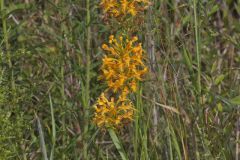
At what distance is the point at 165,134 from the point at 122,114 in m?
0.60

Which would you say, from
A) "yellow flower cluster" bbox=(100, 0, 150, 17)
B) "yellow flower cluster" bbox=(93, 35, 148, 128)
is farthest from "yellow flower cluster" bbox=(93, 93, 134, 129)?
"yellow flower cluster" bbox=(100, 0, 150, 17)

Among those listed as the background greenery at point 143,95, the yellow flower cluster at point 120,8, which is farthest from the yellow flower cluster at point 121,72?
the background greenery at point 143,95

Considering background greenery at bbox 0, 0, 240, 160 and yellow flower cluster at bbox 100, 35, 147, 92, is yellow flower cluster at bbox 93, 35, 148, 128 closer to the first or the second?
yellow flower cluster at bbox 100, 35, 147, 92

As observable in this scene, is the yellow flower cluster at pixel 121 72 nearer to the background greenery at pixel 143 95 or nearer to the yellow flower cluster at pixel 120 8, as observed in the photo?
the yellow flower cluster at pixel 120 8

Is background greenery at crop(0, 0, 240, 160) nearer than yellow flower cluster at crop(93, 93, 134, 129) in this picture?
No

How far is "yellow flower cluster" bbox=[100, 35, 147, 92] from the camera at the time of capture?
2.60m

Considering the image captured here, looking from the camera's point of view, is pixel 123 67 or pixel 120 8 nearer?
pixel 123 67

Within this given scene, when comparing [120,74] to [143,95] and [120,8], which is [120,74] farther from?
[143,95]

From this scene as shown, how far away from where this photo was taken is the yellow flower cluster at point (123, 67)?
260 cm

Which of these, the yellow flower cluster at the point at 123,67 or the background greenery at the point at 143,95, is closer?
the yellow flower cluster at the point at 123,67

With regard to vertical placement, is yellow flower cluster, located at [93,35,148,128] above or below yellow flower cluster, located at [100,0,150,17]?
below

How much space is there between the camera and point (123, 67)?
8.57ft

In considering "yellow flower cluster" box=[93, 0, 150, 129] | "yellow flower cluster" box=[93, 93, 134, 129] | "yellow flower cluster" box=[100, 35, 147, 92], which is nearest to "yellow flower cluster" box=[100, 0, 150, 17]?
"yellow flower cluster" box=[93, 0, 150, 129]

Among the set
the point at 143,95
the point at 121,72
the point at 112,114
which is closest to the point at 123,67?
the point at 121,72
